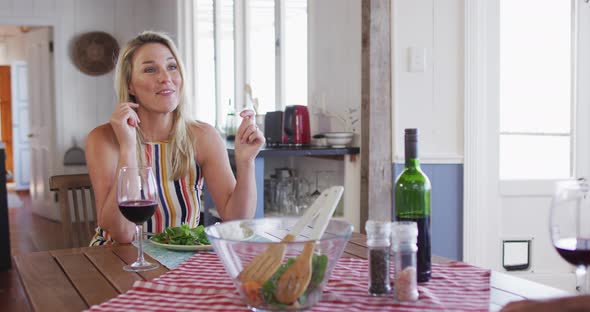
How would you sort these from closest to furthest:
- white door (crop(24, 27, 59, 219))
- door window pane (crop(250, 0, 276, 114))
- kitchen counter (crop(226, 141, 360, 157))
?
kitchen counter (crop(226, 141, 360, 157)), door window pane (crop(250, 0, 276, 114)), white door (crop(24, 27, 59, 219))

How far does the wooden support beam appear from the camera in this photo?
3.25 metres

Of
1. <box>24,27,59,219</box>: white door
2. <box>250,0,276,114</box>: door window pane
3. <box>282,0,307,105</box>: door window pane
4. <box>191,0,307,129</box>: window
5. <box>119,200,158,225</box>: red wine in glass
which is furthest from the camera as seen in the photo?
<box>24,27,59,219</box>: white door

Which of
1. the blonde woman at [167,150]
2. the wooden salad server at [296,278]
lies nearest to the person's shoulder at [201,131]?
the blonde woman at [167,150]

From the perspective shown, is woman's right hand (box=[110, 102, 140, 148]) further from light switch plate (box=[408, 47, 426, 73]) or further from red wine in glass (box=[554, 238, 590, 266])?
light switch plate (box=[408, 47, 426, 73])

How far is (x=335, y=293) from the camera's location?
3.70ft

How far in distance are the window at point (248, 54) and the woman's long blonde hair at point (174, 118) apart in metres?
1.93

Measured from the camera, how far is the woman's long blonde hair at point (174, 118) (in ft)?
7.06

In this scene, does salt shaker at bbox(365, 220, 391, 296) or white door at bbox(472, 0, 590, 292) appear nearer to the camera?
salt shaker at bbox(365, 220, 391, 296)

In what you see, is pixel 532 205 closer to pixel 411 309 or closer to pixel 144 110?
pixel 144 110

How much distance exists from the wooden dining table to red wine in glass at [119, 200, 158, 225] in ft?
0.37

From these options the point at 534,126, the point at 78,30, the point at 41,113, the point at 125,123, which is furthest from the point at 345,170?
the point at 41,113

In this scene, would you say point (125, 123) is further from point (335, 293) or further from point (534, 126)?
point (534, 126)

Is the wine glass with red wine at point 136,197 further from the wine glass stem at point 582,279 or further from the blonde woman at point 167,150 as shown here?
the wine glass stem at point 582,279

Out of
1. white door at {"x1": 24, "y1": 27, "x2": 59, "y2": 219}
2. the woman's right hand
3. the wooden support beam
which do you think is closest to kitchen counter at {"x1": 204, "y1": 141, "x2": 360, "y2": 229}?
the wooden support beam
